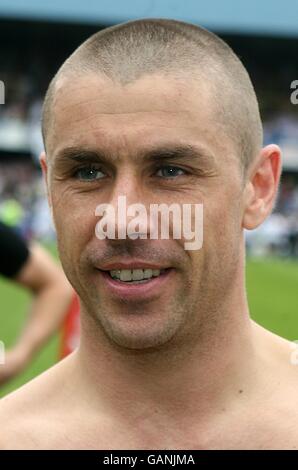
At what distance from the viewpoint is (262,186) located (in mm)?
2598

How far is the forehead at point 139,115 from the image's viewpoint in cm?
226

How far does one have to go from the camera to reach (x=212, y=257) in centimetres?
237

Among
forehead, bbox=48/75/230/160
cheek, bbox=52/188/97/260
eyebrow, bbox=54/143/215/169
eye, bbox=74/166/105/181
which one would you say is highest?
forehead, bbox=48/75/230/160

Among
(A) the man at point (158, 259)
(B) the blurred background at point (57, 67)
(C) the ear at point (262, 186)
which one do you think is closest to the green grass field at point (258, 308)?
(A) the man at point (158, 259)

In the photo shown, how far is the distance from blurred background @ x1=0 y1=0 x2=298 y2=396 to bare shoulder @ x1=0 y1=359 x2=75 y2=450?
27.0 metres

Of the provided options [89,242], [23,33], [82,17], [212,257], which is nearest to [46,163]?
[89,242]

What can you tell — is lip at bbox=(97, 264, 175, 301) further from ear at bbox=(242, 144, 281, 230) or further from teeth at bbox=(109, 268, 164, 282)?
ear at bbox=(242, 144, 281, 230)

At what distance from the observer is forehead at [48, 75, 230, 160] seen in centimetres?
226

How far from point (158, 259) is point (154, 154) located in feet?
0.91

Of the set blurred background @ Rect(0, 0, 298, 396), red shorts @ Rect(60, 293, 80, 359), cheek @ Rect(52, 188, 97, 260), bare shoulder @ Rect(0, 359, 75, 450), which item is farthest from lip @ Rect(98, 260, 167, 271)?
blurred background @ Rect(0, 0, 298, 396)

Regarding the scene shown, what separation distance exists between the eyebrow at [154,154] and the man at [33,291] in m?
2.33

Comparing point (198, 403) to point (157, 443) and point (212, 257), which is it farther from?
point (212, 257)

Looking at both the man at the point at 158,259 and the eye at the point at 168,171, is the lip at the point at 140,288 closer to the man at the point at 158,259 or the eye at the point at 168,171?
the man at the point at 158,259

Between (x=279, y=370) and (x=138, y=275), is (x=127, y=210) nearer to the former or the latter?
(x=138, y=275)
